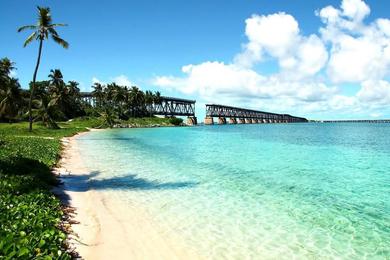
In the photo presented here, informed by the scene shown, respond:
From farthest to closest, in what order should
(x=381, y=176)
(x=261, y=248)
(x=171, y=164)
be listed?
1. (x=171, y=164)
2. (x=381, y=176)
3. (x=261, y=248)

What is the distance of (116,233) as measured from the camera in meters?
9.98

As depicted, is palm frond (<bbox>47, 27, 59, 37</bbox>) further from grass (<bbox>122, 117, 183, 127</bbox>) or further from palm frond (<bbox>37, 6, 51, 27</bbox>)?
grass (<bbox>122, 117, 183, 127</bbox>)

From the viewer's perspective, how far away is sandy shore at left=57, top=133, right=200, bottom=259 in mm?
8562

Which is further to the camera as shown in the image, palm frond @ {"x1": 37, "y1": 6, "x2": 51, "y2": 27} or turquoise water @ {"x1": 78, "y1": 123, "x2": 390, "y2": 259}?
palm frond @ {"x1": 37, "y1": 6, "x2": 51, "y2": 27}

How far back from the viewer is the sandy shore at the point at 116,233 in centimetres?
856

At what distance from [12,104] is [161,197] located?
176 feet

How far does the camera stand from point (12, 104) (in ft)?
191

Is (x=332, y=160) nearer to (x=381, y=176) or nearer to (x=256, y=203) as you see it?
(x=381, y=176)

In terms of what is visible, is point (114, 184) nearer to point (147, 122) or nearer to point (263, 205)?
point (263, 205)

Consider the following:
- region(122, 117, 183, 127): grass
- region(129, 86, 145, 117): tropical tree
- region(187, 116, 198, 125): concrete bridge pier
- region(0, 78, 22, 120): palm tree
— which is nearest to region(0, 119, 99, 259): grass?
region(0, 78, 22, 120): palm tree

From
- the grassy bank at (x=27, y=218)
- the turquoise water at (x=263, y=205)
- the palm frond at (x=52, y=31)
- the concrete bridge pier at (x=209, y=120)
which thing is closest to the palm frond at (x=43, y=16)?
the palm frond at (x=52, y=31)

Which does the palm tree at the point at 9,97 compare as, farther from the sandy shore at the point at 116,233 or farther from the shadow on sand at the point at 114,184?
the sandy shore at the point at 116,233

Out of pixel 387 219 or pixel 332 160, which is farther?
pixel 332 160

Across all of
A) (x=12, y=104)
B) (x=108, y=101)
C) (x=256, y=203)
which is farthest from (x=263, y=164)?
(x=108, y=101)
